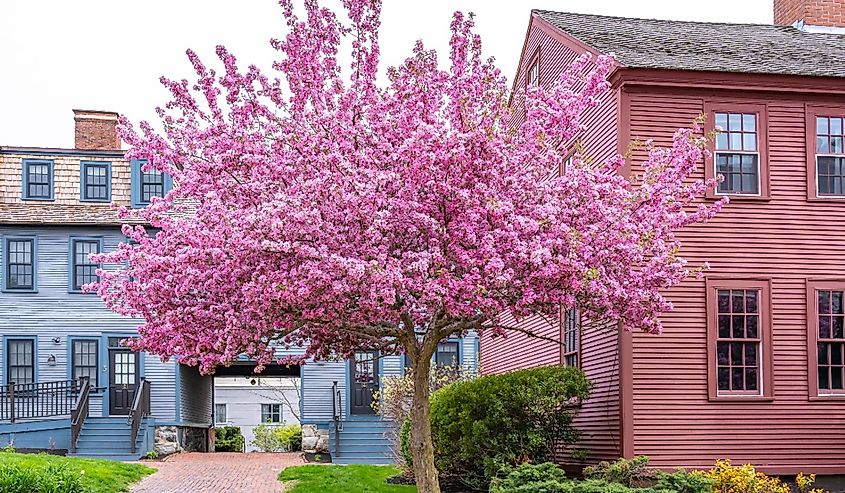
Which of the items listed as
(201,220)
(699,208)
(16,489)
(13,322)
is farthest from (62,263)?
(699,208)

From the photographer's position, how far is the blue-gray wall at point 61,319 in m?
30.1

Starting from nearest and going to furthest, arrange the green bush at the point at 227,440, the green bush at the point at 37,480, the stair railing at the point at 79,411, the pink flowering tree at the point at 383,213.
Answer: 1. the pink flowering tree at the point at 383,213
2. the green bush at the point at 37,480
3. the stair railing at the point at 79,411
4. the green bush at the point at 227,440

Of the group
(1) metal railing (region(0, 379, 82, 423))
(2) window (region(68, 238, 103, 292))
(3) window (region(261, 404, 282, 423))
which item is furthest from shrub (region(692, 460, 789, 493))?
(3) window (region(261, 404, 282, 423))

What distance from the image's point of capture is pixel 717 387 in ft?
53.2

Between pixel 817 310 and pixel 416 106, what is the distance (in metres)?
7.01

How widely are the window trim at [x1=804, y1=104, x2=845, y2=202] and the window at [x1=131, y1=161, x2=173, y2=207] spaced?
19144 millimetres

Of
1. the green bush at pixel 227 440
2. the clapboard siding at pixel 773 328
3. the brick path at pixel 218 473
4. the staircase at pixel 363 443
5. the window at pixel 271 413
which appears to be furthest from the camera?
the window at pixel 271 413

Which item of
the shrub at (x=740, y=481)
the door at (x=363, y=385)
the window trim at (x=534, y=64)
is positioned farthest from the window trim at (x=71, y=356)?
the shrub at (x=740, y=481)

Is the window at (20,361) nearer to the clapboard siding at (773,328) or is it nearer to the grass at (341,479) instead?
the grass at (341,479)

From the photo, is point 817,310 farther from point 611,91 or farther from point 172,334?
point 172,334

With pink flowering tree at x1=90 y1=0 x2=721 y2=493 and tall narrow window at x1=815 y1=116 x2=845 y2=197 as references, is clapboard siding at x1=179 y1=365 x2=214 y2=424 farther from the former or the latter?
tall narrow window at x1=815 y1=116 x2=845 y2=197

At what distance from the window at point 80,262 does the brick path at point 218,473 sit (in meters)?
5.40

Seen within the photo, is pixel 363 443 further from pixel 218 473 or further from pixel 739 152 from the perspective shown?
pixel 739 152

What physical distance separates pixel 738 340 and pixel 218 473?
11652 mm
